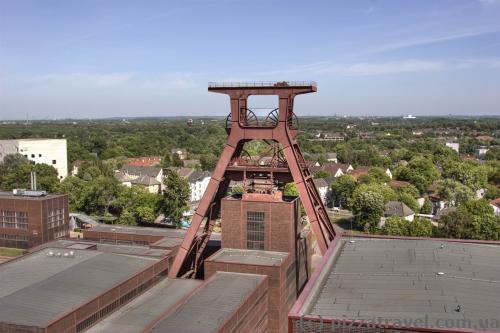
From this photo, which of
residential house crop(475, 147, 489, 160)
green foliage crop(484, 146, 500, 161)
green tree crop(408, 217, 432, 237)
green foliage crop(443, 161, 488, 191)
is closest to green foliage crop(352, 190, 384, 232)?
green tree crop(408, 217, 432, 237)

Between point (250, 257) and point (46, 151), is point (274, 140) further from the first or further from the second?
point (46, 151)

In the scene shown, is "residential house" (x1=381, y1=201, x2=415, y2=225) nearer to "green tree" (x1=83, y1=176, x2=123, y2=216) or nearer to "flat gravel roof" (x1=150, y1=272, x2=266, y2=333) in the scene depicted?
"green tree" (x1=83, y1=176, x2=123, y2=216)

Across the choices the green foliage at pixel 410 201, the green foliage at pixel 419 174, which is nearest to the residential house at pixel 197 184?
the green foliage at pixel 410 201

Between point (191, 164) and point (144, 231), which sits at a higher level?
point (191, 164)

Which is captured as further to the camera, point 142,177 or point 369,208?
point 142,177

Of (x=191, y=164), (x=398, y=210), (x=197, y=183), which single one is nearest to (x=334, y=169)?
(x=197, y=183)

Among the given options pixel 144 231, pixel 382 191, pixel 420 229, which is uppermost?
pixel 144 231

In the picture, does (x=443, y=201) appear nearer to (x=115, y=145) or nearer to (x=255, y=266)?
(x=255, y=266)
